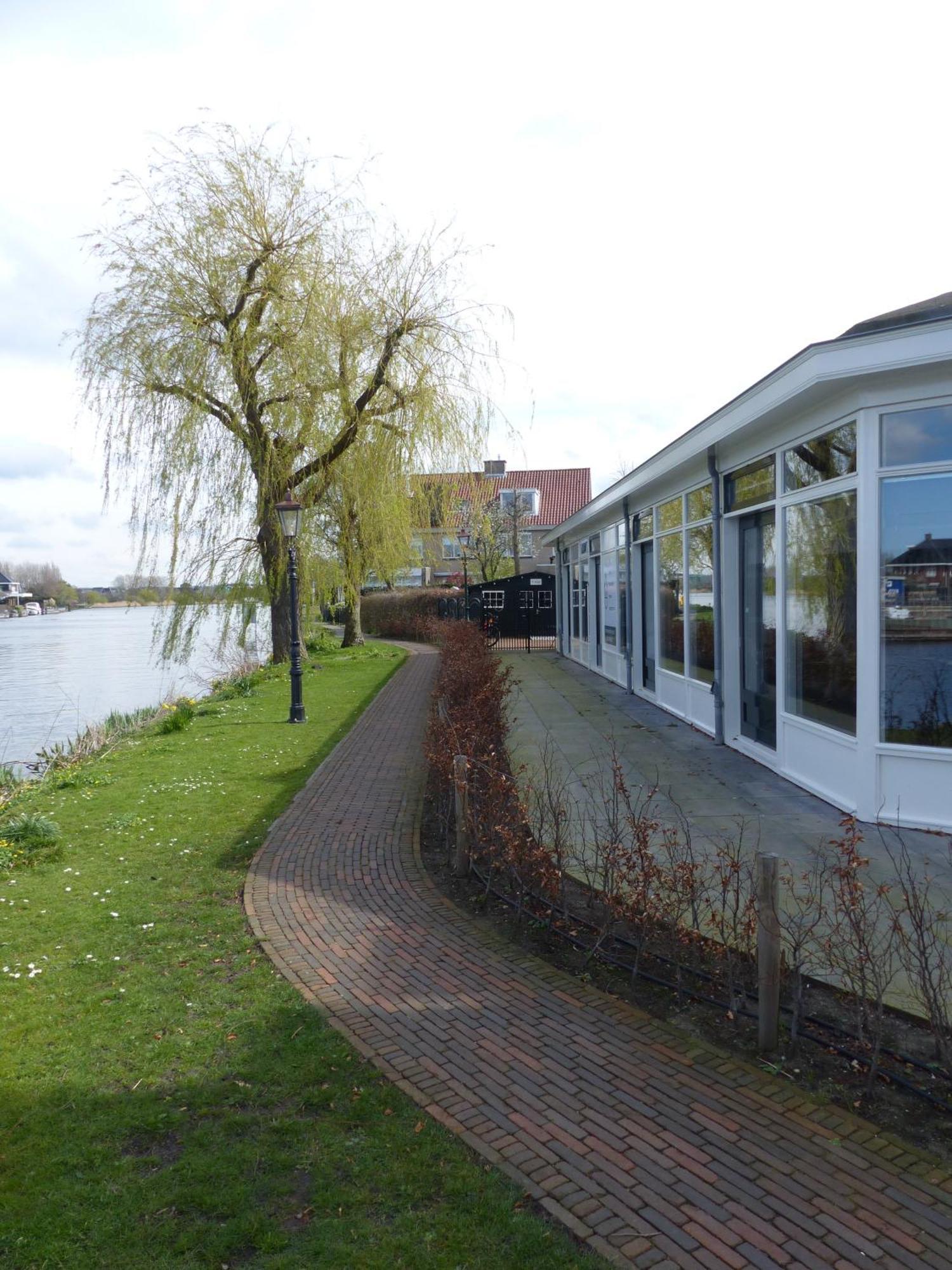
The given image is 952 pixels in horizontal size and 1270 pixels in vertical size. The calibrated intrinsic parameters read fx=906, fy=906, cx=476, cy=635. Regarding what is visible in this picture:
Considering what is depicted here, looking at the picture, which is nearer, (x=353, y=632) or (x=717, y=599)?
(x=717, y=599)

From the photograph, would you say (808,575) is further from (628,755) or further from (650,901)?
(650,901)

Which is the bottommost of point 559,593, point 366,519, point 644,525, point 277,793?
point 277,793

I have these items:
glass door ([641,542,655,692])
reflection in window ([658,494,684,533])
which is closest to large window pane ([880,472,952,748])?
reflection in window ([658,494,684,533])

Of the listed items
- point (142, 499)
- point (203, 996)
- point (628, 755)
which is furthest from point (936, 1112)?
point (142, 499)

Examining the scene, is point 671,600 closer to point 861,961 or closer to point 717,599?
point 717,599

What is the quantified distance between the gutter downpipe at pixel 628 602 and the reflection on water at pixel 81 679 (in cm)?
814

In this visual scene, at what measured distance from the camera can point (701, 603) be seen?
10.6 metres

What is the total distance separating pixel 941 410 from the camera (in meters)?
6.07

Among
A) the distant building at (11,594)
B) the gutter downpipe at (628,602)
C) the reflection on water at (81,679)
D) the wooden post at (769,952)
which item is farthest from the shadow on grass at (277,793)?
the distant building at (11,594)

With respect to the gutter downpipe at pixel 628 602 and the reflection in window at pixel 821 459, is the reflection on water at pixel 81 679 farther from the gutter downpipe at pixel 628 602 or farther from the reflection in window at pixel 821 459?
the reflection in window at pixel 821 459

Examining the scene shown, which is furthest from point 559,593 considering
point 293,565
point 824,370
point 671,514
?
point 824,370

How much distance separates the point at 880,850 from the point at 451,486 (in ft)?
46.1

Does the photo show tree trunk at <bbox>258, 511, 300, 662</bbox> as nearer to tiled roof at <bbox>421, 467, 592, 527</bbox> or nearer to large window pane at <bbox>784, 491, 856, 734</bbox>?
large window pane at <bbox>784, 491, 856, 734</bbox>

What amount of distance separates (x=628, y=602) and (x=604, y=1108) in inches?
467
